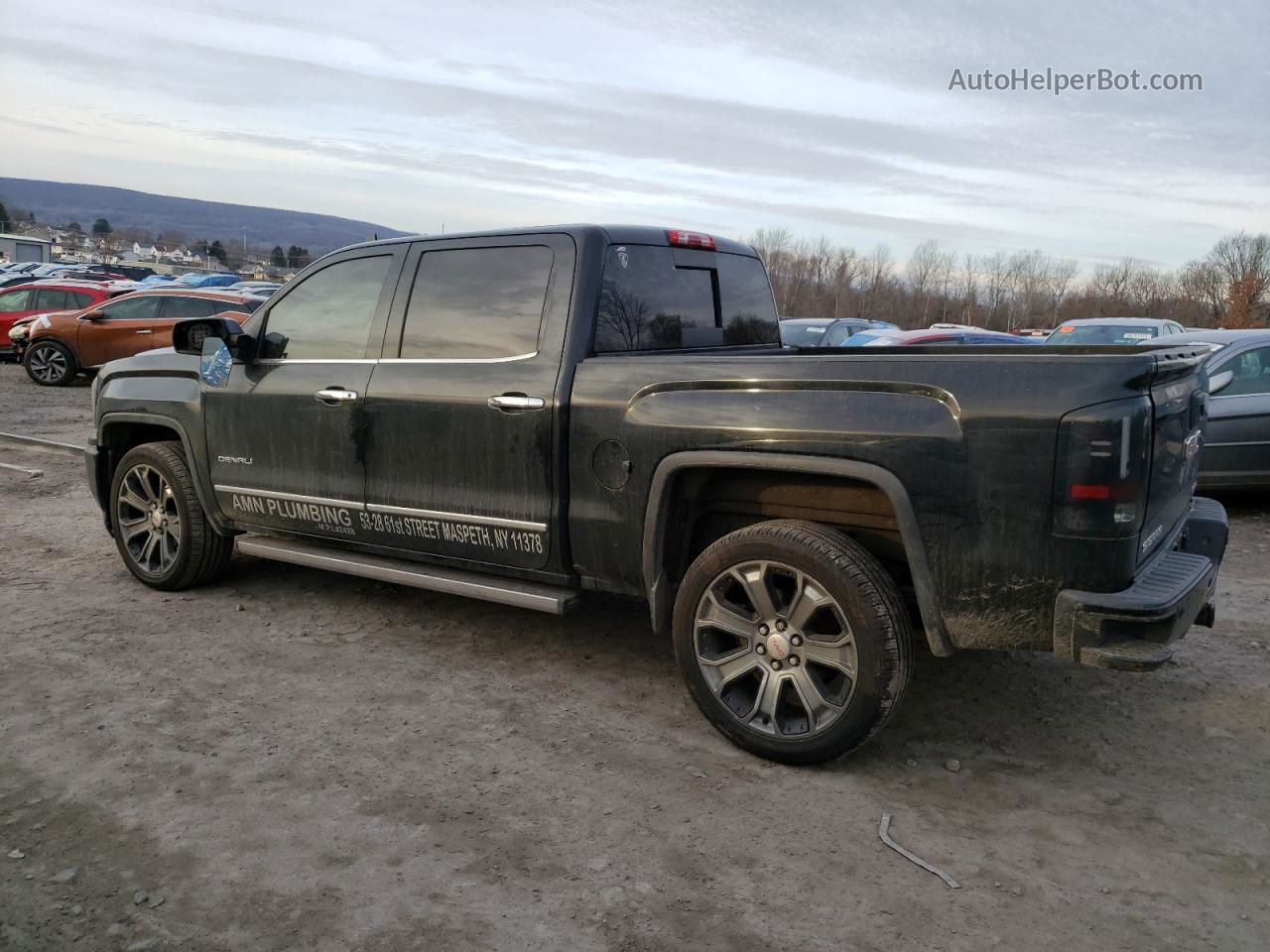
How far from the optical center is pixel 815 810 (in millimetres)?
3420

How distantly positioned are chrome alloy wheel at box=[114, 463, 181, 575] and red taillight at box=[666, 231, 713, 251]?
311 cm

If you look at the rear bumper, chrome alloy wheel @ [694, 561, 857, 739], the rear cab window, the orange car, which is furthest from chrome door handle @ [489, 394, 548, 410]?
the orange car

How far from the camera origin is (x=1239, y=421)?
316 inches

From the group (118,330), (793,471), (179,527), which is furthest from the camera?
(118,330)

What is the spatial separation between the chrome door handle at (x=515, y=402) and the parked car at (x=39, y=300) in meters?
18.3

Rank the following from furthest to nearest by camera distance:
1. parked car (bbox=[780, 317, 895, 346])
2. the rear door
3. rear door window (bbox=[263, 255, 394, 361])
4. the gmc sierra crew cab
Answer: parked car (bbox=[780, 317, 895, 346]) → the rear door → rear door window (bbox=[263, 255, 394, 361]) → the gmc sierra crew cab

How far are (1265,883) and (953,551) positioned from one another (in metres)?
1.30

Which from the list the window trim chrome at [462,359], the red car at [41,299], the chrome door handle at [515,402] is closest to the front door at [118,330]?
the red car at [41,299]

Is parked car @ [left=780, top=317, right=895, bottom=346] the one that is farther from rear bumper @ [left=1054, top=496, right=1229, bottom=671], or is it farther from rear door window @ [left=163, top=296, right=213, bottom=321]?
rear bumper @ [left=1054, top=496, right=1229, bottom=671]

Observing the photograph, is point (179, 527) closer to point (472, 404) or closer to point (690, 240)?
point (472, 404)

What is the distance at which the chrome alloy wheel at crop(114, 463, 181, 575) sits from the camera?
5.71 metres

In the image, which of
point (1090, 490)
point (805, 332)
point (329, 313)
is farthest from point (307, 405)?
point (805, 332)

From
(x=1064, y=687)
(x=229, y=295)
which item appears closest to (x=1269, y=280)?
(x=229, y=295)

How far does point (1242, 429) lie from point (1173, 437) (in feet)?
17.8
